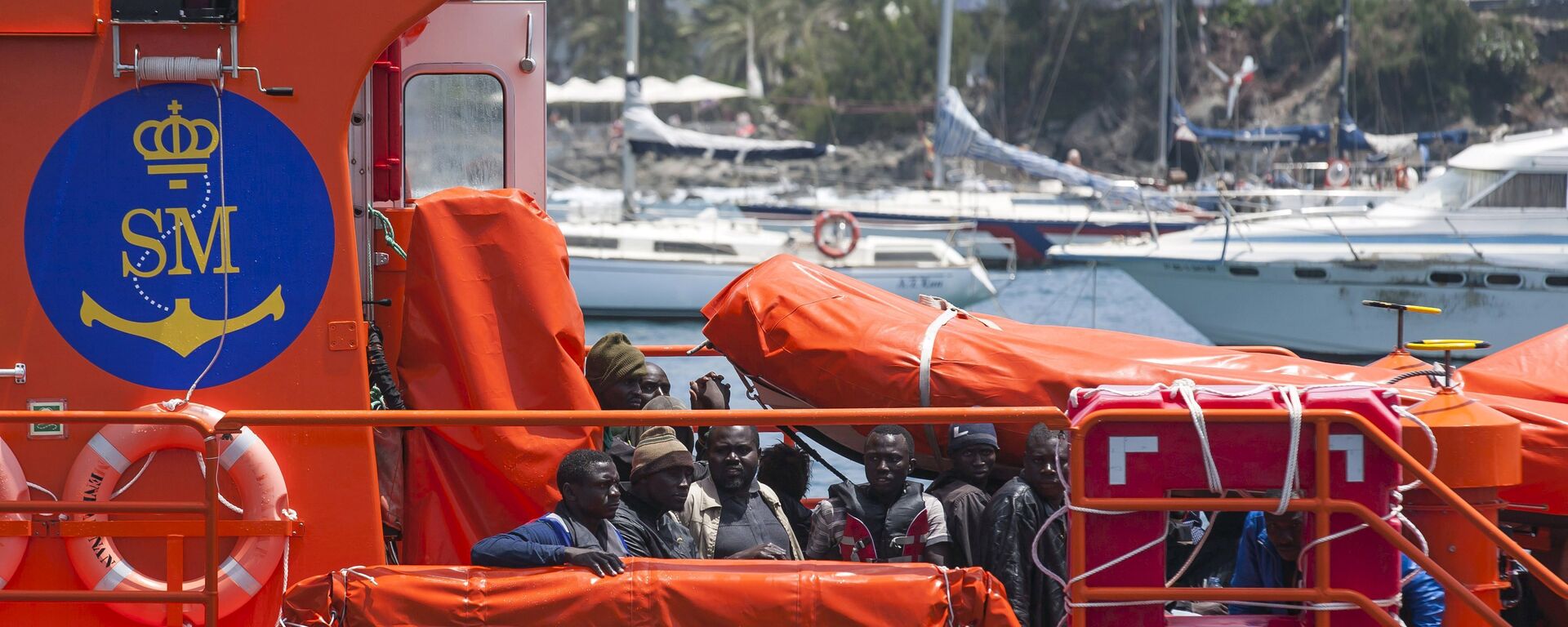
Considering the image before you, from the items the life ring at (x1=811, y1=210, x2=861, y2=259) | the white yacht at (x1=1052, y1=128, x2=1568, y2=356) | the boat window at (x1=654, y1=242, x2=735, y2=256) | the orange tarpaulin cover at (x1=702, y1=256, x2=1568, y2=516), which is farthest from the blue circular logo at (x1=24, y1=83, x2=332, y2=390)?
the boat window at (x1=654, y1=242, x2=735, y2=256)

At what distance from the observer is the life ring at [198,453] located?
462cm

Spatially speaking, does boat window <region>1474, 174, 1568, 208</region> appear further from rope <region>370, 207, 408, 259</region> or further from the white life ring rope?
the white life ring rope

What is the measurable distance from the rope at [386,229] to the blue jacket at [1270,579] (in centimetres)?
311

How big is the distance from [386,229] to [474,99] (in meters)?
0.89

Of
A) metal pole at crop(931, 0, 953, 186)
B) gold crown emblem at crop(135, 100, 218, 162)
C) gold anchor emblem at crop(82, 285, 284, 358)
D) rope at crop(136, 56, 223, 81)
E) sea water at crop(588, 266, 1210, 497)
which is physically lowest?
sea water at crop(588, 266, 1210, 497)

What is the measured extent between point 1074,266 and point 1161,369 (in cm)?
3780

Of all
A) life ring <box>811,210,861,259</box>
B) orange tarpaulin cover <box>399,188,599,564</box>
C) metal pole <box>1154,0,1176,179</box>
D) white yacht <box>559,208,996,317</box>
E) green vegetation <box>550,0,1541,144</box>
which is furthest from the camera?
green vegetation <box>550,0,1541,144</box>

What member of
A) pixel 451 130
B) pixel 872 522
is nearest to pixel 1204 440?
pixel 872 522

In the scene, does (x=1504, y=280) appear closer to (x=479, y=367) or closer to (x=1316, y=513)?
(x=1316, y=513)

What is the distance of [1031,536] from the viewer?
16.6 ft

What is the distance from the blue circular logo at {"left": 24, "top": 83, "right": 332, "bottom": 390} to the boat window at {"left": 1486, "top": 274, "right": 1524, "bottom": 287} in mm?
20892

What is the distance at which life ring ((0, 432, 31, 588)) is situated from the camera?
4.58 m

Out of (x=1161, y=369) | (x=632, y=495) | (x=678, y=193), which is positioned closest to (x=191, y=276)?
(x=632, y=495)

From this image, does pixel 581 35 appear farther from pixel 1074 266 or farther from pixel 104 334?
pixel 104 334
